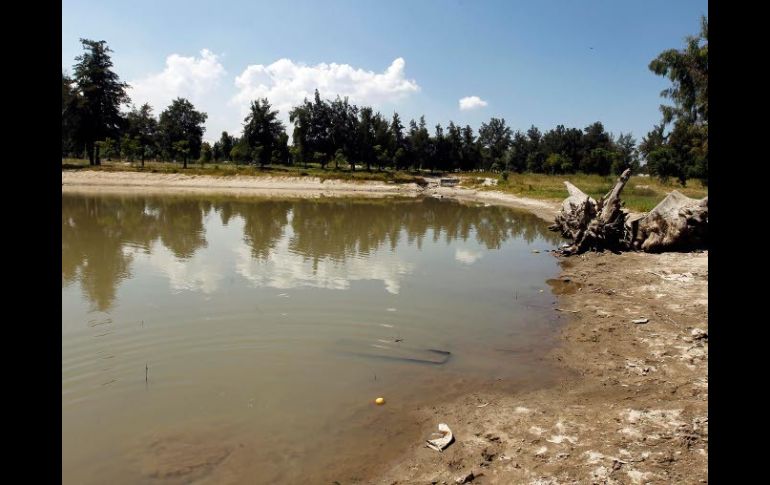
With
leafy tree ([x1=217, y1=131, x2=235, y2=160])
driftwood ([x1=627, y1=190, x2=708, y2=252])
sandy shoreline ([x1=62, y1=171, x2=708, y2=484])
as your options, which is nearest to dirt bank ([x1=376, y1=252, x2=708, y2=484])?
sandy shoreline ([x1=62, y1=171, x2=708, y2=484])

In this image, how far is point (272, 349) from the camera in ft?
28.1

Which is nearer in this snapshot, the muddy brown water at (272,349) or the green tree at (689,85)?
the muddy brown water at (272,349)

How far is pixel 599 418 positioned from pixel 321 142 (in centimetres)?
7962

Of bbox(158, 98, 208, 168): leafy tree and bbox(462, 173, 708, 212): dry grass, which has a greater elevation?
bbox(158, 98, 208, 168): leafy tree

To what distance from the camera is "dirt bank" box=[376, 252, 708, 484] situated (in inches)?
188

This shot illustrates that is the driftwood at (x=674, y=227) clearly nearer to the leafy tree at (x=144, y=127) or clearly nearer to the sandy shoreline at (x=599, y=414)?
the sandy shoreline at (x=599, y=414)

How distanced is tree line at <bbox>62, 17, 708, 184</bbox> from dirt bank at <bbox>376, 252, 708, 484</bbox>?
47.7 meters

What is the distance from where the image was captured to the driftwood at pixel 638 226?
16281mm

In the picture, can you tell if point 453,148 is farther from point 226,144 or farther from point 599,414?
point 599,414

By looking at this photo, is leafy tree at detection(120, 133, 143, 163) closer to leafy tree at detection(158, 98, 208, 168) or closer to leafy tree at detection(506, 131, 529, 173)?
leafy tree at detection(158, 98, 208, 168)

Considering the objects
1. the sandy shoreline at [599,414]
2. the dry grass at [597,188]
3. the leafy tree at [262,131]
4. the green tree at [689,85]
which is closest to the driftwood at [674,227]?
the sandy shoreline at [599,414]

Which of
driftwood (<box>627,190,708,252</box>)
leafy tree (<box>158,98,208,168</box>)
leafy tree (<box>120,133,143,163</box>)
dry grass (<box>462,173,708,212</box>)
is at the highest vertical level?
leafy tree (<box>158,98,208,168</box>)

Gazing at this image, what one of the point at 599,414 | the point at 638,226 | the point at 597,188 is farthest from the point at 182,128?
the point at 599,414

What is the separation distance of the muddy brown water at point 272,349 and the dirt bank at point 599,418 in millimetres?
491
